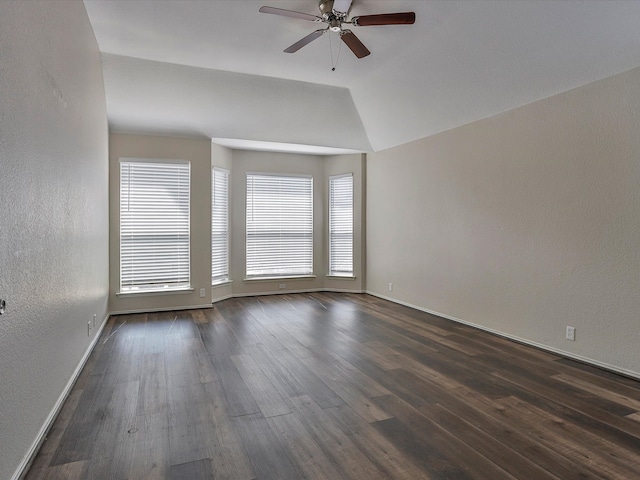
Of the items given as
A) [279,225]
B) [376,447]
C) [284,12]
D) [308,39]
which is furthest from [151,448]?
[279,225]

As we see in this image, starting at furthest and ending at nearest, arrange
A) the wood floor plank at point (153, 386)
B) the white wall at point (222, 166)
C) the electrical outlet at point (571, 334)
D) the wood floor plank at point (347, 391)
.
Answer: the white wall at point (222, 166) < the electrical outlet at point (571, 334) < the wood floor plank at point (153, 386) < the wood floor plank at point (347, 391)

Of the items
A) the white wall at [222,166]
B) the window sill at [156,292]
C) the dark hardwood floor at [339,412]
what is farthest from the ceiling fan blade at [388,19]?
the window sill at [156,292]

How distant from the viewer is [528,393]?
115 inches

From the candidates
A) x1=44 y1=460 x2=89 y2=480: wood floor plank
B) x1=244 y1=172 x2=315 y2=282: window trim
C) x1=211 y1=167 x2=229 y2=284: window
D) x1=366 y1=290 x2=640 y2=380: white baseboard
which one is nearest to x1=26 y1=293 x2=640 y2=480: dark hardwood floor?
x1=44 y1=460 x2=89 y2=480: wood floor plank

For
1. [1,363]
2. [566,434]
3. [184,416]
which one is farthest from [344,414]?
[1,363]

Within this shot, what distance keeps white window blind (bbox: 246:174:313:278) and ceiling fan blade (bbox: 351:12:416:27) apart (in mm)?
4169

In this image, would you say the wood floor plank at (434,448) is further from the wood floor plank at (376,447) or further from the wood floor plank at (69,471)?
the wood floor plank at (69,471)

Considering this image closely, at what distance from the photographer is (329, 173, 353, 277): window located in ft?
23.8

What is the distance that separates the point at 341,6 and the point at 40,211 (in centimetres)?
256

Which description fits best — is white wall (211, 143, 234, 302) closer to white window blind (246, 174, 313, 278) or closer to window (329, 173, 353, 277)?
white window blind (246, 174, 313, 278)

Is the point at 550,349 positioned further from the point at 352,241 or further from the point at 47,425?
the point at 47,425

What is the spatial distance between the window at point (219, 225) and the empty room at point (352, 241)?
0.15 feet

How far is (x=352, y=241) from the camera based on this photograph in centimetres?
720

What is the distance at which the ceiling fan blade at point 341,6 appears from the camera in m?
2.98
